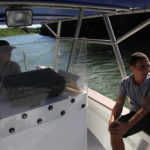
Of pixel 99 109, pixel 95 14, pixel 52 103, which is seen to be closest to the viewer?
pixel 52 103

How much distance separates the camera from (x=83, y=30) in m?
20.2

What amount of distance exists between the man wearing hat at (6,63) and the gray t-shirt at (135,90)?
3.04 ft

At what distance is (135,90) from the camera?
1.70 meters

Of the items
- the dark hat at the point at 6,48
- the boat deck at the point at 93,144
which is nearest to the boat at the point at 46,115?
the dark hat at the point at 6,48

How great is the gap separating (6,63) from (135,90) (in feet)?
3.36

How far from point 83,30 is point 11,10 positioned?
62.7ft

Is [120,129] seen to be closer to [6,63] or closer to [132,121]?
[132,121]

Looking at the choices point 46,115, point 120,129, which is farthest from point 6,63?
point 120,129

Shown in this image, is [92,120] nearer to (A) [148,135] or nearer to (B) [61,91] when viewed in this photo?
(A) [148,135]

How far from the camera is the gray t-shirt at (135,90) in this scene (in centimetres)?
164

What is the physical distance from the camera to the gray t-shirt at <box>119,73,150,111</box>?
164 cm

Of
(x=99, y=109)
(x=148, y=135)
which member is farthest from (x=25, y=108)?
(x=99, y=109)

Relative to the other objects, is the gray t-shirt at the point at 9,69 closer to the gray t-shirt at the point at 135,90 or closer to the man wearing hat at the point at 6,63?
the man wearing hat at the point at 6,63

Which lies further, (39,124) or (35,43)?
(35,43)
